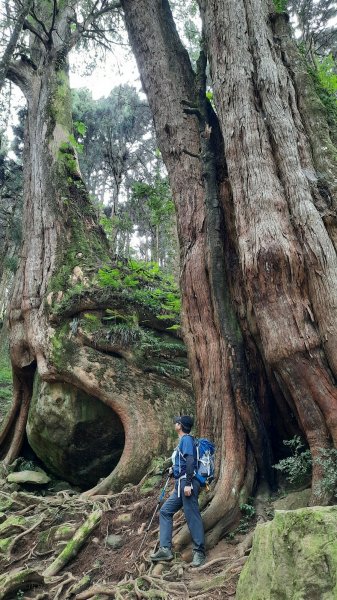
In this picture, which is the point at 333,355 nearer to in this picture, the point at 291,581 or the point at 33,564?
the point at 291,581

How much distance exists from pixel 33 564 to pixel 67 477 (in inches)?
113

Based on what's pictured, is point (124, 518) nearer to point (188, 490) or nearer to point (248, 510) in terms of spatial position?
point (188, 490)

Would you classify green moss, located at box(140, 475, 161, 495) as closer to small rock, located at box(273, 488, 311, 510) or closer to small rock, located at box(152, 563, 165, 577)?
small rock, located at box(152, 563, 165, 577)

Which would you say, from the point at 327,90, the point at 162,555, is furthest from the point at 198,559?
the point at 327,90

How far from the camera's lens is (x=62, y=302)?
8.07 m

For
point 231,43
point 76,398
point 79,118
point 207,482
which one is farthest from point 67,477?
point 79,118

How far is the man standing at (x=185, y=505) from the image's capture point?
4.10 m

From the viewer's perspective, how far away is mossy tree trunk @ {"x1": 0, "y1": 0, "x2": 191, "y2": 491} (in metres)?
7.09

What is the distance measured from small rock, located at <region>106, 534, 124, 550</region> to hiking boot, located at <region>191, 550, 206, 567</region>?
1127 millimetres

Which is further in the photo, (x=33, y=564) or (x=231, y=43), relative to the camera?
(x=231, y=43)

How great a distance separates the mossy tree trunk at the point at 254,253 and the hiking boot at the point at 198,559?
24 centimetres

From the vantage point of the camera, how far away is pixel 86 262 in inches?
352

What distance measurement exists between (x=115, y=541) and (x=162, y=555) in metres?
0.97

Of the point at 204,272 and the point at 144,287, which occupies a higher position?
the point at 144,287
